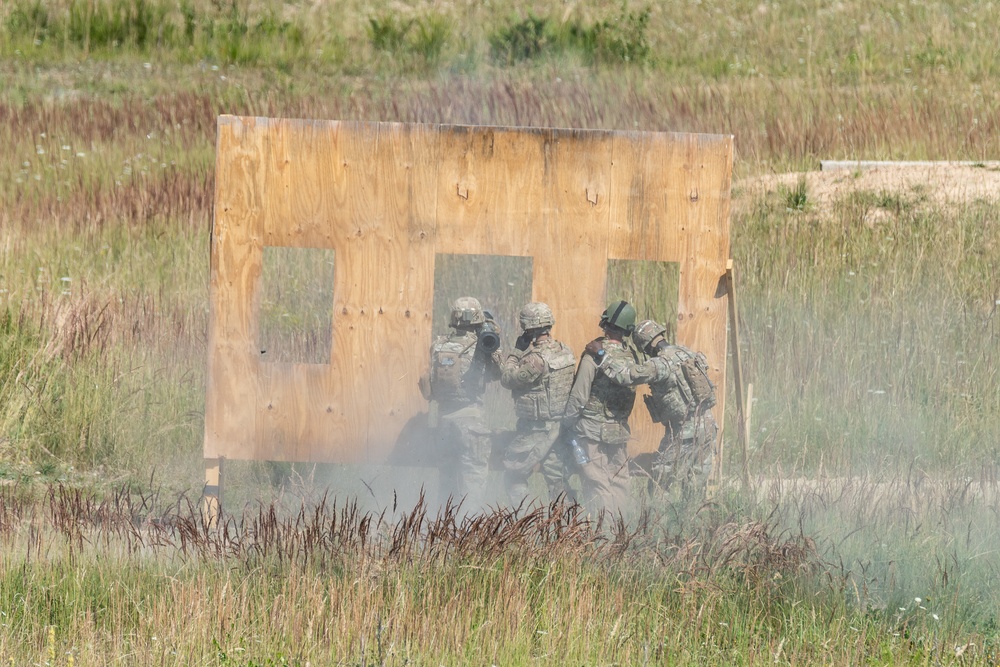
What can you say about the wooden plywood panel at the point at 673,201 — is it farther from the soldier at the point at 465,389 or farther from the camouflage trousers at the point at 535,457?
the camouflage trousers at the point at 535,457

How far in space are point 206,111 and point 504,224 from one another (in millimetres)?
8360

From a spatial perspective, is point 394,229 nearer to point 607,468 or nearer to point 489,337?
point 489,337

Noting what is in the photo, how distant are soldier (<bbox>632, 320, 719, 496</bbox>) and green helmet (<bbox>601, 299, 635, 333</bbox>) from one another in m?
0.09

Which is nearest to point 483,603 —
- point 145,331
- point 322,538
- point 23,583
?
point 322,538

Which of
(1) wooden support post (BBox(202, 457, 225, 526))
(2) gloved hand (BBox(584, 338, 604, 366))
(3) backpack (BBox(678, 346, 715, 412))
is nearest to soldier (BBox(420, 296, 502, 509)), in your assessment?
(2) gloved hand (BBox(584, 338, 604, 366))

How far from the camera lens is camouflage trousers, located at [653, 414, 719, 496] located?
6.52 m

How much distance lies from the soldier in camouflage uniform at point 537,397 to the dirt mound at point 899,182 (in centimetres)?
527

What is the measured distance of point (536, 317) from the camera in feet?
21.4

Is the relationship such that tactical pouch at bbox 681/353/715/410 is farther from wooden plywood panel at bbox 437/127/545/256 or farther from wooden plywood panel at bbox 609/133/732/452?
wooden plywood panel at bbox 437/127/545/256

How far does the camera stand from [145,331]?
29.1 feet

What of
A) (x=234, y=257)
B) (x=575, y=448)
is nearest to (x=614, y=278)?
(x=575, y=448)

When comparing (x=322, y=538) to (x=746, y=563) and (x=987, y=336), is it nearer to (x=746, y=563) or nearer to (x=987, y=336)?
(x=746, y=563)

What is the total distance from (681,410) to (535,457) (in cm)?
83

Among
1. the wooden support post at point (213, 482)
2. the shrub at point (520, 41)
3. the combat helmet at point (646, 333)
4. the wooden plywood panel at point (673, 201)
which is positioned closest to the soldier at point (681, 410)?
the combat helmet at point (646, 333)
